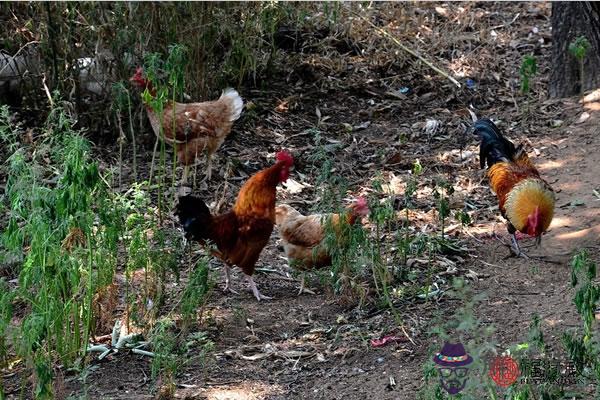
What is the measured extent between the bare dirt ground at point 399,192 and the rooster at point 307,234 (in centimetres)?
24

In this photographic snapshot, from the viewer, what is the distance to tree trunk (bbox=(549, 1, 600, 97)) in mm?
8633

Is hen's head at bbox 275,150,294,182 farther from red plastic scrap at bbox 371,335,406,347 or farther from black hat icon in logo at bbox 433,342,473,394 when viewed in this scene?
black hat icon in logo at bbox 433,342,473,394

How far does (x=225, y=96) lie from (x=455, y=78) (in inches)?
121

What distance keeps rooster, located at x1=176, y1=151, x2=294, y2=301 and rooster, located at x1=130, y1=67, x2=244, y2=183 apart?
5.04 ft

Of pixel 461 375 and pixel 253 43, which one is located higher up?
pixel 461 375

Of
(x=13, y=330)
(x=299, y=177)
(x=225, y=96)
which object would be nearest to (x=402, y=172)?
(x=299, y=177)

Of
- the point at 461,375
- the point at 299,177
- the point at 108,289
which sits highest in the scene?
the point at 461,375

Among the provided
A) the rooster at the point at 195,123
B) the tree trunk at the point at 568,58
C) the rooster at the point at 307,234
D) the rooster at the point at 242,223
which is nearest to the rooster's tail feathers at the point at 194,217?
the rooster at the point at 242,223

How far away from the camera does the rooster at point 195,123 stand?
763cm

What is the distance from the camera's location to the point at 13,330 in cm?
466

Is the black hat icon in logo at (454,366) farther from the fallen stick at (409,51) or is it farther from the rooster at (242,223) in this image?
the fallen stick at (409,51)

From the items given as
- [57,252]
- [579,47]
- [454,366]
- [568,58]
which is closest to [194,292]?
[57,252]

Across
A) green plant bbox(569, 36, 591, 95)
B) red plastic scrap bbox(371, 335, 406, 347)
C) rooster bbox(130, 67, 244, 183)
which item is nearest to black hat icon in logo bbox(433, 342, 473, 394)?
red plastic scrap bbox(371, 335, 406, 347)

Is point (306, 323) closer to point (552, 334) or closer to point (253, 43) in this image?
point (552, 334)
